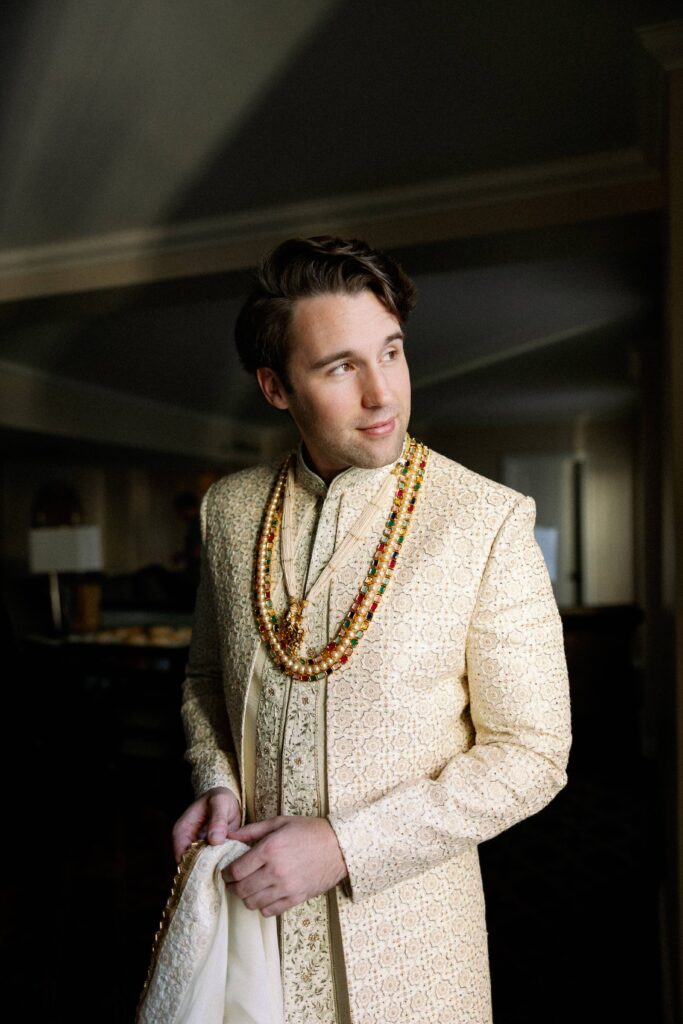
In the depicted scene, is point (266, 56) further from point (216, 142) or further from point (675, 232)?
point (675, 232)

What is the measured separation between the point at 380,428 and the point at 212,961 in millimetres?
745

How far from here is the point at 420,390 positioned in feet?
28.2

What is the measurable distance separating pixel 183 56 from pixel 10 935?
3.20 meters

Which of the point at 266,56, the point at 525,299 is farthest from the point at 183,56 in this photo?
the point at 525,299

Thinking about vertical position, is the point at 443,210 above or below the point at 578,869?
above

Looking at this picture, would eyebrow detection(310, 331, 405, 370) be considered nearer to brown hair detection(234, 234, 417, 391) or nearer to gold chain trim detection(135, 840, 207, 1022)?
brown hair detection(234, 234, 417, 391)

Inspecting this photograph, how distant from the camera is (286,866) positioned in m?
1.05

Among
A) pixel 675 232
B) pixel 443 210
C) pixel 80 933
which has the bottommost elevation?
pixel 80 933

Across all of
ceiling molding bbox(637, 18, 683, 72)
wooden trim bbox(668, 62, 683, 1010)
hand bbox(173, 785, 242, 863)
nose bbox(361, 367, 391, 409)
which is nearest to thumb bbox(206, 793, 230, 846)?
hand bbox(173, 785, 242, 863)

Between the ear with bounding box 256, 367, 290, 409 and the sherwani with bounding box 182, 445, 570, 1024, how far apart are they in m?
0.24

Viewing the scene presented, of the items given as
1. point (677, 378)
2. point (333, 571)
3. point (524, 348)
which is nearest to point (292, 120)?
point (677, 378)

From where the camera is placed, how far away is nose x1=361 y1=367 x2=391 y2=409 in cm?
120

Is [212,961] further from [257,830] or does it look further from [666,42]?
[666,42]

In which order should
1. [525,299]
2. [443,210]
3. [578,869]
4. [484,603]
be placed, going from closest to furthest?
[484,603] → [443,210] → [578,869] → [525,299]
